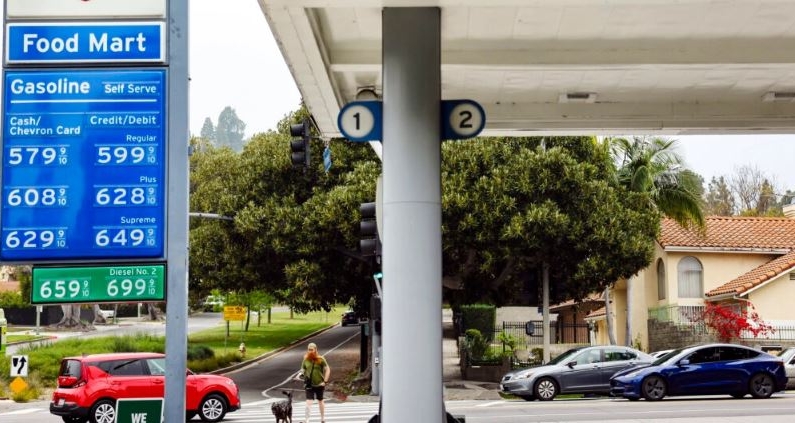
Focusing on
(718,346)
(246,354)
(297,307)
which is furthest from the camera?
(246,354)

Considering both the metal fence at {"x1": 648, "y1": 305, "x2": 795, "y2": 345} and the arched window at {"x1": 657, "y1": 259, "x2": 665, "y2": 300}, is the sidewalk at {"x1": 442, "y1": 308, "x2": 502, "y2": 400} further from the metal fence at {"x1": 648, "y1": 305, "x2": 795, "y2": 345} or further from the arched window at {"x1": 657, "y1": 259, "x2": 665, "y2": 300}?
the arched window at {"x1": 657, "y1": 259, "x2": 665, "y2": 300}

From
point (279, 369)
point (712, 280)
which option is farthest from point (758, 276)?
point (279, 369)

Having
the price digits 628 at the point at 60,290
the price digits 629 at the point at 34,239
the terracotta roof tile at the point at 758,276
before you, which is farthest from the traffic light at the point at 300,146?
the terracotta roof tile at the point at 758,276

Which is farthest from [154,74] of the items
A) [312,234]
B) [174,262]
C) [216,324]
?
[216,324]

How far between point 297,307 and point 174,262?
2723 centimetres

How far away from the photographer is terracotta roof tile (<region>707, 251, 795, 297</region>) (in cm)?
3994

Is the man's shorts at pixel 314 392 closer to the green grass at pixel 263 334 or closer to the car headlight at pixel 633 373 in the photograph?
the car headlight at pixel 633 373

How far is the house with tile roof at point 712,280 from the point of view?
40.2 m

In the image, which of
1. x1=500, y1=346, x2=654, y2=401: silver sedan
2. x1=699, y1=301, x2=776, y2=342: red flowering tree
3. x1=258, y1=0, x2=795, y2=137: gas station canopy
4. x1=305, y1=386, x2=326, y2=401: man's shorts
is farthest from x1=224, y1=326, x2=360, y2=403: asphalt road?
x1=258, y1=0, x2=795, y2=137: gas station canopy

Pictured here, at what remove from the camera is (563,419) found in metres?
21.9

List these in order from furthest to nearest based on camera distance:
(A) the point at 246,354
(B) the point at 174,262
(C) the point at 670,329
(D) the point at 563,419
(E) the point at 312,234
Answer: (A) the point at 246,354 → (C) the point at 670,329 → (E) the point at 312,234 → (D) the point at 563,419 → (B) the point at 174,262

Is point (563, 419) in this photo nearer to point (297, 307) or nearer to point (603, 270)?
point (603, 270)

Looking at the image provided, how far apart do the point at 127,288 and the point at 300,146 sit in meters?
11.2

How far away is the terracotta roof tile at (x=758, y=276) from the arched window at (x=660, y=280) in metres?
2.39
